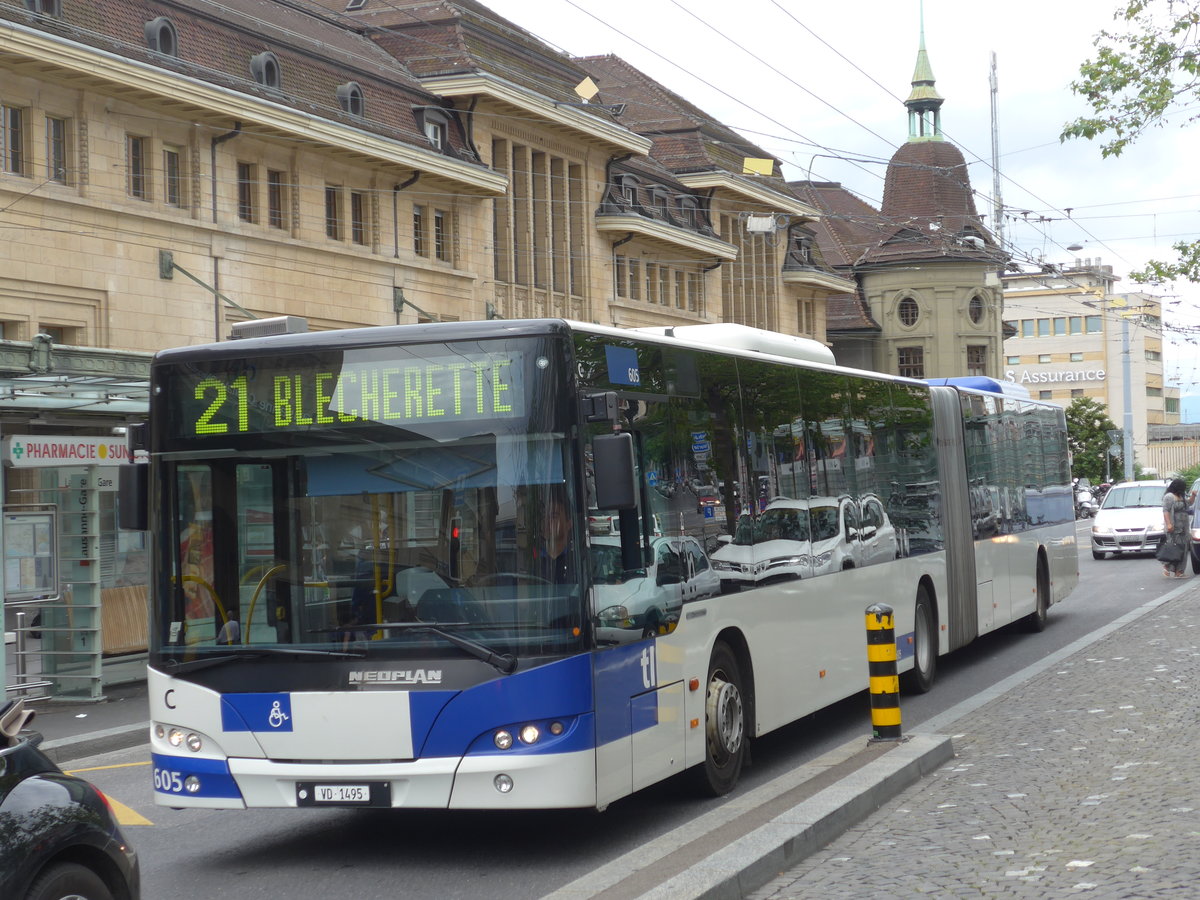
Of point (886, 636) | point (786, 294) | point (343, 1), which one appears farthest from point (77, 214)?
point (786, 294)

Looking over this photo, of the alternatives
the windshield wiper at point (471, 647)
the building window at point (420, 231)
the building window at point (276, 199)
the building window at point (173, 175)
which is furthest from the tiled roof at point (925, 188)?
the windshield wiper at point (471, 647)

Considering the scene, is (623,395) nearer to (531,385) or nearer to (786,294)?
(531,385)

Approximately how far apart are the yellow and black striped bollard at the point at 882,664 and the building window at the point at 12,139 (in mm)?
22205

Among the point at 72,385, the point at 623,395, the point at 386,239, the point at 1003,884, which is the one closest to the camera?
the point at 1003,884

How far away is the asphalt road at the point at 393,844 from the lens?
7879 mm

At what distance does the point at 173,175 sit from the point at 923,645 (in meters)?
22.1

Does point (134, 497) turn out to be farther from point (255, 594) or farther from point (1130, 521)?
point (1130, 521)

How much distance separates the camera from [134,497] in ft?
28.2

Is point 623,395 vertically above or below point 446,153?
below

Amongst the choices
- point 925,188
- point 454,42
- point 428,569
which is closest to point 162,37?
point 454,42

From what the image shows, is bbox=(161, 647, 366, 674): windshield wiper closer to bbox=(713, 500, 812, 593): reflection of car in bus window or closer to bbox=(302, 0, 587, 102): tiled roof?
bbox=(713, 500, 812, 593): reflection of car in bus window

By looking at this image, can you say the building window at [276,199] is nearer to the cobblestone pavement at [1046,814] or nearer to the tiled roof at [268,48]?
the tiled roof at [268,48]

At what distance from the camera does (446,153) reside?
131 feet

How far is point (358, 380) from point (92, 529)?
8.87m
